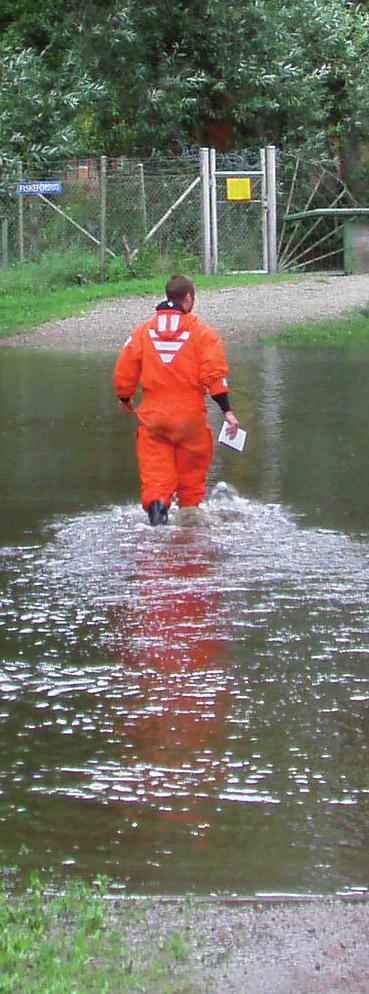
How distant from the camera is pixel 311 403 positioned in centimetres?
1357

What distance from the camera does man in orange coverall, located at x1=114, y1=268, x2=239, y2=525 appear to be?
29.2 feet

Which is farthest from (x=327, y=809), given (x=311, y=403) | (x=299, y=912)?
(x=311, y=403)

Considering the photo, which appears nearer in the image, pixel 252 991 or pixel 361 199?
pixel 252 991

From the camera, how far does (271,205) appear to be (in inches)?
979

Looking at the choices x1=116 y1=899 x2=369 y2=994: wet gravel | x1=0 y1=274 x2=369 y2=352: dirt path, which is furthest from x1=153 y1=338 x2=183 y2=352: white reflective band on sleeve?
x1=0 y1=274 x2=369 y2=352: dirt path

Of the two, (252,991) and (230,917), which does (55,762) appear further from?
(252,991)

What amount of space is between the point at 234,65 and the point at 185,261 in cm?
495

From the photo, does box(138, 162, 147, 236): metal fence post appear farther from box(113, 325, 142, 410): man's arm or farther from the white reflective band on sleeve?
the white reflective band on sleeve

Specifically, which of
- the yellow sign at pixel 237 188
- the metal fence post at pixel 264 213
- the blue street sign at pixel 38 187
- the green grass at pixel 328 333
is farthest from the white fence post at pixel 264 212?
the green grass at pixel 328 333

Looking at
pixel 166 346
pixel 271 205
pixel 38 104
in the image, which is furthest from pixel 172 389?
pixel 38 104

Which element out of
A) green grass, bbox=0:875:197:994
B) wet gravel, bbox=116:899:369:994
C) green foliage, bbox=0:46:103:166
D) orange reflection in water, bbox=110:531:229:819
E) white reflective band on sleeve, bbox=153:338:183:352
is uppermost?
green foliage, bbox=0:46:103:166

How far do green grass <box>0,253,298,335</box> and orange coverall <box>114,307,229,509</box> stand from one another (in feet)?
36.1

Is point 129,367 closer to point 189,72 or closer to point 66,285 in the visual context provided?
point 66,285

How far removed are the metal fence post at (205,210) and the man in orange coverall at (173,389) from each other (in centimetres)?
1530
